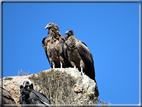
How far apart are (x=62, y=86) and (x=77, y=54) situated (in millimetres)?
2408

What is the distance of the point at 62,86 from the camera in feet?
45.2

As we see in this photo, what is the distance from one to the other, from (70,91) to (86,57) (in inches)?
103

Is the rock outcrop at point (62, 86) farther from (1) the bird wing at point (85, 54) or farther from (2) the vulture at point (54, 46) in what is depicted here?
(2) the vulture at point (54, 46)

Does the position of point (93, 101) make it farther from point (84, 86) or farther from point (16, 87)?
point (16, 87)

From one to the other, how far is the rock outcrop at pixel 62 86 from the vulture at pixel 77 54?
3.20 ft

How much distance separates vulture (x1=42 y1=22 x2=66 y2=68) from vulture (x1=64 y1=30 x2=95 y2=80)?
1.31ft

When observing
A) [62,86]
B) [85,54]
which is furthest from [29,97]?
[85,54]

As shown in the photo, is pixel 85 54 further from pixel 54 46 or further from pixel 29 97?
pixel 29 97

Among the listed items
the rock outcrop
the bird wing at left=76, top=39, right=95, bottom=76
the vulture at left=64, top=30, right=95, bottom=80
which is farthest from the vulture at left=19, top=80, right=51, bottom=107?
the bird wing at left=76, top=39, right=95, bottom=76

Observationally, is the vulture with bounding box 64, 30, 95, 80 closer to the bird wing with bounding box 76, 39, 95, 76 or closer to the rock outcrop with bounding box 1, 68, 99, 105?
the bird wing with bounding box 76, 39, 95, 76

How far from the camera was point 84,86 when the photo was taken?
14.1m

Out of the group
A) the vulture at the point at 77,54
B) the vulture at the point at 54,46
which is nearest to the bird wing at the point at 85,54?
the vulture at the point at 77,54

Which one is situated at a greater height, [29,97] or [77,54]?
[77,54]

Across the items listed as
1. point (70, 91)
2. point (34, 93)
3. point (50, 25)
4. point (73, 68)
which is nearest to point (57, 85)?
point (70, 91)
